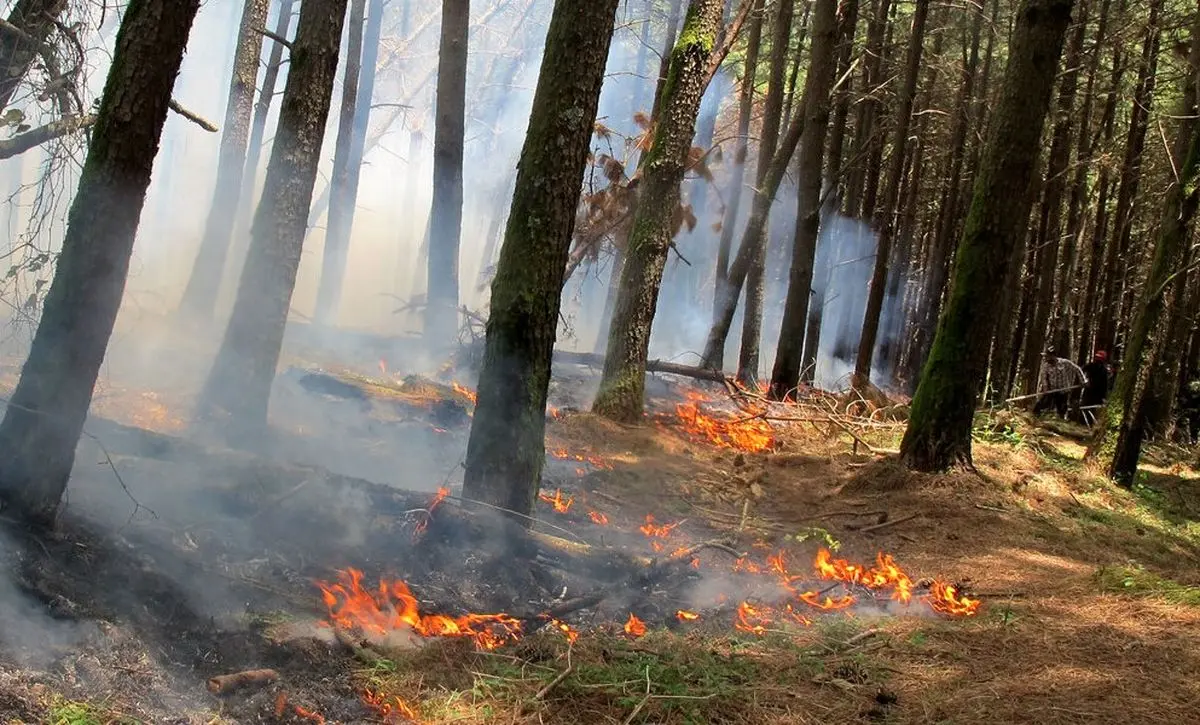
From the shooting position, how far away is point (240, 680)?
152 inches

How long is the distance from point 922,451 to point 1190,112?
9.11 meters

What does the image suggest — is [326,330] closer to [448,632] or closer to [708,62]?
[708,62]

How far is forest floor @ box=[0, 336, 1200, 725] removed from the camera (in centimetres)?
383

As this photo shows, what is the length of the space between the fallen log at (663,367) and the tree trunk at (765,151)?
144 cm

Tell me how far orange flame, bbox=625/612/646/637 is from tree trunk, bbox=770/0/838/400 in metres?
9.58

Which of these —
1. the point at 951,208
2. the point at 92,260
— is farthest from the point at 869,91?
the point at 92,260

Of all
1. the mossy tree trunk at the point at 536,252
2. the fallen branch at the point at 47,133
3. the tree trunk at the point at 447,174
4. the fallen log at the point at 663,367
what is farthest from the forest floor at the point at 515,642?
the tree trunk at the point at 447,174

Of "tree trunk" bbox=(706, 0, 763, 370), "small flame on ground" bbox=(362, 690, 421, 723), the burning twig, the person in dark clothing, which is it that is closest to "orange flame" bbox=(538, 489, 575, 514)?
"small flame on ground" bbox=(362, 690, 421, 723)

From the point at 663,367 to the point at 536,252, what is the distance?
8750 mm

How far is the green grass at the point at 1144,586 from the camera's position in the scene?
5762 mm

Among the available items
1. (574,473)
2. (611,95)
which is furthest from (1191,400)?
(611,95)

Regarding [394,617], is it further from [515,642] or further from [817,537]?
[817,537]

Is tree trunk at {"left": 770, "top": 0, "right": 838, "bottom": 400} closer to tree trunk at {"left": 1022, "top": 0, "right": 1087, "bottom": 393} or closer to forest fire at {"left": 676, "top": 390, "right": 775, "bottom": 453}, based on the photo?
forest fire at {"left": 676, "top": 390, "right": 775, "bottom": 453}

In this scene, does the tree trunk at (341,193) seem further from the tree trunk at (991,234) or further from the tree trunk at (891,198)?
the tree trunk at (991,234)
